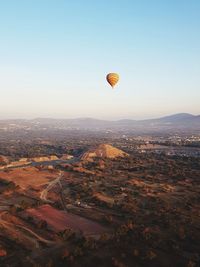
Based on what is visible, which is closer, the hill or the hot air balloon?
A: the hot air balloon

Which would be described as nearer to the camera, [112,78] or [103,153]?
[112,78]

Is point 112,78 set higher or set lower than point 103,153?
higher

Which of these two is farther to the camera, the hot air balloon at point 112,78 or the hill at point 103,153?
the hill at point 103,153

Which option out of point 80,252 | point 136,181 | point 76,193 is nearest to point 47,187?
point 76,193

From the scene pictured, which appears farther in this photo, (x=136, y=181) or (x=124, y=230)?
(x=136, y=181)

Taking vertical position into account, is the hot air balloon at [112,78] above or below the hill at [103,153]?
above

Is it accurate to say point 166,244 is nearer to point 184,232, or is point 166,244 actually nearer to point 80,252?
point 184,232

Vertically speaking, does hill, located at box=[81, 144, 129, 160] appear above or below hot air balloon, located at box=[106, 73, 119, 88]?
below

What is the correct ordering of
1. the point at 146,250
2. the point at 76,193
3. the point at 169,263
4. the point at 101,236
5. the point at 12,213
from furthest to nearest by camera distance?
the point at 76,193, the point at 12,213, the point at 101,236, the point at 146,250, the point at 169,263
